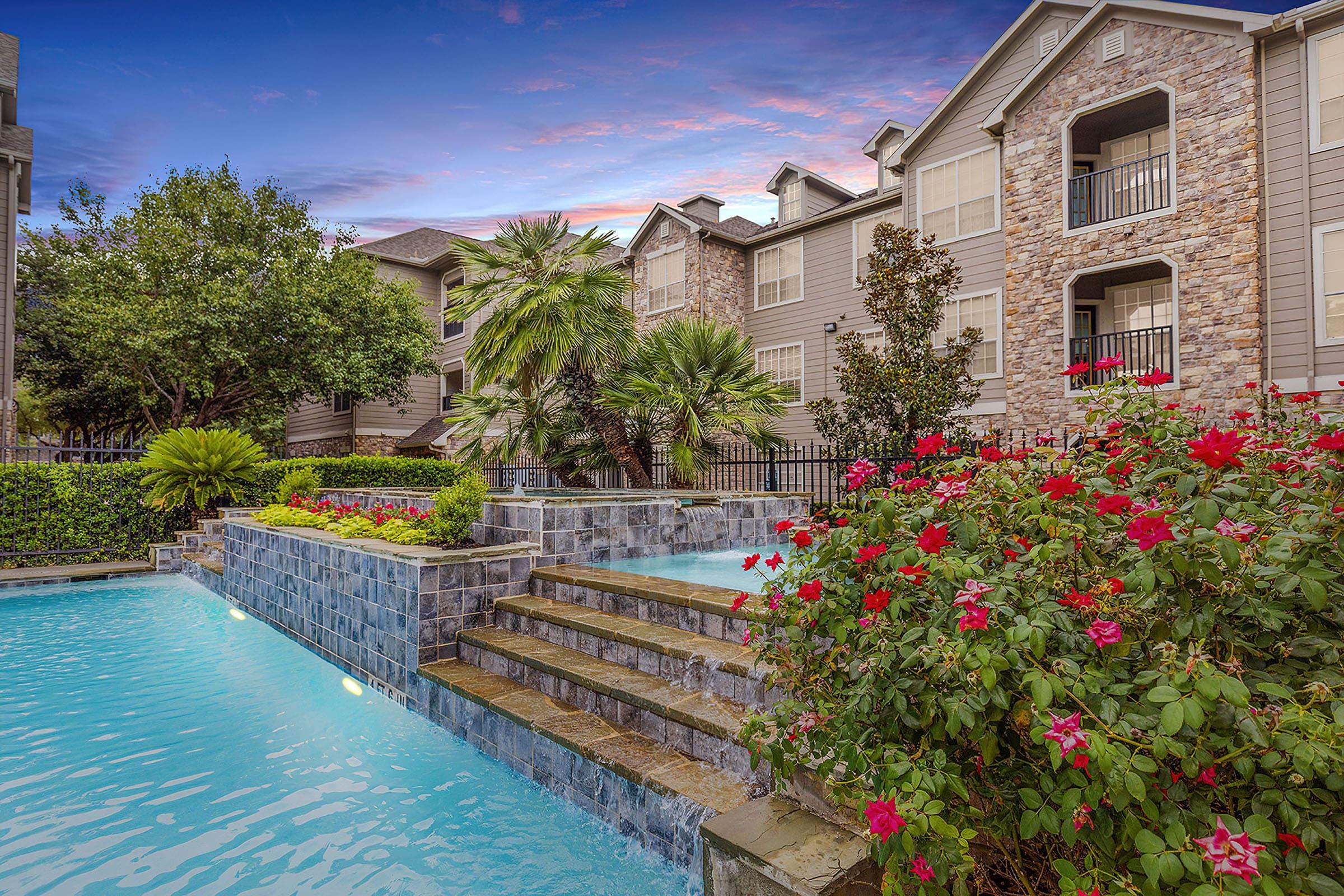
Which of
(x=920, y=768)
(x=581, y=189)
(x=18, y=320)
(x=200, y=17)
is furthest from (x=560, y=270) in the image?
(x=18, y=320)

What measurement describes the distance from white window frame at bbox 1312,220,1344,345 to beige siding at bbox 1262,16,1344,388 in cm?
4

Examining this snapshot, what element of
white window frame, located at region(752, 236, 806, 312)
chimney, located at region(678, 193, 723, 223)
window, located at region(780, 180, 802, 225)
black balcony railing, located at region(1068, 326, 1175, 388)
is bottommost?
black balcony railing, located at region(1068, 326, 1175, 388)

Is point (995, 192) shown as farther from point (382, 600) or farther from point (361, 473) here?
point (361, 473)

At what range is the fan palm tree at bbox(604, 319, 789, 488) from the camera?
991 cm

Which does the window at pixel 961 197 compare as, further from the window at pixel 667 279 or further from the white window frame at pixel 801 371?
the window at pixel 667 279

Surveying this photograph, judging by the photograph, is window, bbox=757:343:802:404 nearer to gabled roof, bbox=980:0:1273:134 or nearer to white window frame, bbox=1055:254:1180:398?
white window frame, bbox=1055:254:1180:398

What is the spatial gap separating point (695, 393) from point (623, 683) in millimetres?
6988

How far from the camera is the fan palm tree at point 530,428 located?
436 inches

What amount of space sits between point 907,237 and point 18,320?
85.0 feet

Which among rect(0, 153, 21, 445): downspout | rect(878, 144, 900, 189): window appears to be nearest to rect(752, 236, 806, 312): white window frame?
rect(878, 144, 900, 189): window

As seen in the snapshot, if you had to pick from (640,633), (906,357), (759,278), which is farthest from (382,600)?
(759,278)

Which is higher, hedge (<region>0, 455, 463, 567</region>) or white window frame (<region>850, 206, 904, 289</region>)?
white window frame (<region>850, 206, 904, 289</region>)

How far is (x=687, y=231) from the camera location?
57.9 ft

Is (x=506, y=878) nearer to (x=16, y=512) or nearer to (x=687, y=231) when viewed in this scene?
(x=16, y=512)
